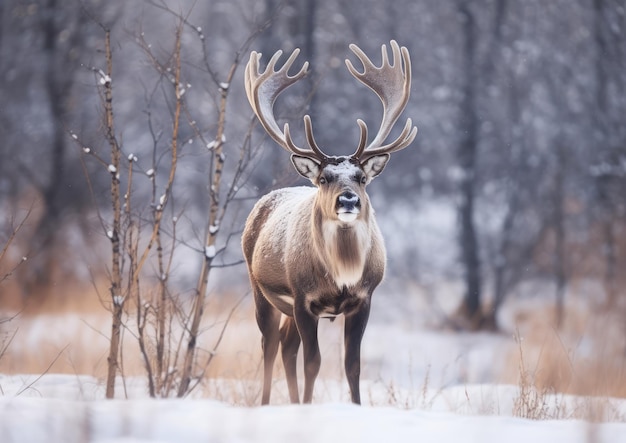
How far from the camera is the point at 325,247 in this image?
16.4 ft

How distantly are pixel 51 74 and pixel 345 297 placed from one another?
33.1ft

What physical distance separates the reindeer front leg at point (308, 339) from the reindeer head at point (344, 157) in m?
0.61

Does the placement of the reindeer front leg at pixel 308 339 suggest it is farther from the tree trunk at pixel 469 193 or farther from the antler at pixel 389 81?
the tree trunk at pixel 469 193

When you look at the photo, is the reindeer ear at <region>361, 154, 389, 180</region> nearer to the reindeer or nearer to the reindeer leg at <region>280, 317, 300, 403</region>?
the reindeer

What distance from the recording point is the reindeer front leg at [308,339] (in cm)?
502

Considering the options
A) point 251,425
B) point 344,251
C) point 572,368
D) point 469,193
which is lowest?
point 251,425

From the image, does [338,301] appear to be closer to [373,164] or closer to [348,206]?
[348,206]

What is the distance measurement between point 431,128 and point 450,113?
1.69 ft

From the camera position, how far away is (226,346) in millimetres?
8305

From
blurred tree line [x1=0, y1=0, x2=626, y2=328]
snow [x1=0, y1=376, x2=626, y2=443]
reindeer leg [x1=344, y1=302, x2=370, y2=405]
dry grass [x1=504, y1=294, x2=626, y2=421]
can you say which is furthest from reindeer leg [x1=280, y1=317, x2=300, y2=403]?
blurred tree line [x1=0, y1=0, x2=626, y2=328]

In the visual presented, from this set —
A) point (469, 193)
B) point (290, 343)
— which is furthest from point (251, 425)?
point (469, 193)

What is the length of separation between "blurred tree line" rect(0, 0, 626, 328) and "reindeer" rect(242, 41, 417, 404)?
7.04 meters

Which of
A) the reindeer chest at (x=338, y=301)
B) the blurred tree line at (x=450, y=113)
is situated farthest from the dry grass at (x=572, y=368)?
the blurred tree line at (x=450, y=113)

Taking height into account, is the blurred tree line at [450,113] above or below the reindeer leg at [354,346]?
above
